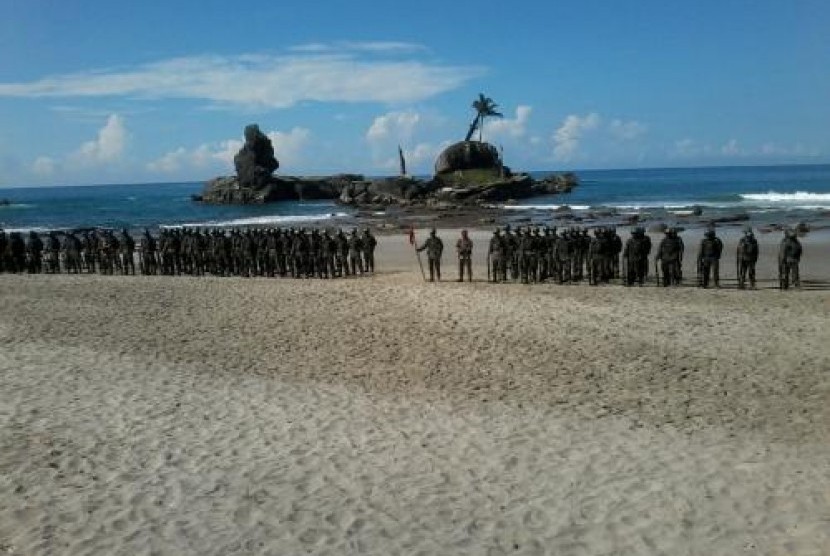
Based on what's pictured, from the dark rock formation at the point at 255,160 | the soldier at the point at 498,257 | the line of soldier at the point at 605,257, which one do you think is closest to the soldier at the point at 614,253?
the line of soldier at the point at 605,257

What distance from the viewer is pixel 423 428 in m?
11.2

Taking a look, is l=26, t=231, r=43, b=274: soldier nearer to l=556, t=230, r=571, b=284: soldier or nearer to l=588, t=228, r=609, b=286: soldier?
l=556, t=230, r=571, b=284: soldier

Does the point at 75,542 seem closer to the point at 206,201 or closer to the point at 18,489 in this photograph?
the point at 18,489

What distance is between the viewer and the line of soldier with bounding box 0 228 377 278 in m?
28.1

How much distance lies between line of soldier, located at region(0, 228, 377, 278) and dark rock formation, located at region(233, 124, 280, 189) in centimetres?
7761

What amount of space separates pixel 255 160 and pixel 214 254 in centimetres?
8474

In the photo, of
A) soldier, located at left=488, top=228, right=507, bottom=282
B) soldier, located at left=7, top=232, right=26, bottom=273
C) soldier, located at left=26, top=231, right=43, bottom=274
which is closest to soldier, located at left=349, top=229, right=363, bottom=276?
soldier, located at left=488, top=228, right=507, bottom=282

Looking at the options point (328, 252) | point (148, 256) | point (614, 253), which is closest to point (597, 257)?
point (614, 253)

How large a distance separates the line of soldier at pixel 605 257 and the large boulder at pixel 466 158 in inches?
2702

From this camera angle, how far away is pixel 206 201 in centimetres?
11200

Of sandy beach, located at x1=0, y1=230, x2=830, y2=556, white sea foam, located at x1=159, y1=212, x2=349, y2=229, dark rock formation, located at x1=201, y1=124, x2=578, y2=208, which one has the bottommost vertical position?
sandy beach, located at x1=0, y1=230, x2=830, y2=556

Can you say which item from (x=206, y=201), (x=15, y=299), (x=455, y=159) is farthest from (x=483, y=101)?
(x=15, y=299)

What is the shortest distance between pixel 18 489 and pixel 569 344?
32.3 ft

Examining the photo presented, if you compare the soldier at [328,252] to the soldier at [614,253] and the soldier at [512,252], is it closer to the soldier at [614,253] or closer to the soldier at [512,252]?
the soldier at [512,252]
